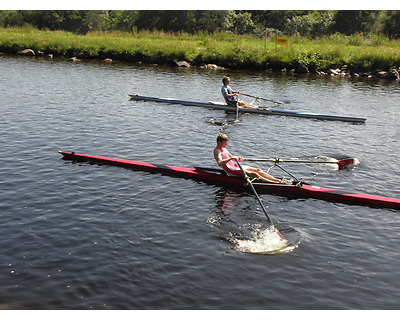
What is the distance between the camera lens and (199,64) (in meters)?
44.5

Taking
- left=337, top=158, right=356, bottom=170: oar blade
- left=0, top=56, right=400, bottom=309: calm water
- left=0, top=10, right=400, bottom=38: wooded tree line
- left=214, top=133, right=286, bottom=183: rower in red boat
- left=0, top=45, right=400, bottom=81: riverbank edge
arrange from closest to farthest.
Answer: left=0, top=56, right=400, bottom=309: calm water → left=214, top=133, right=286, bottom=183: rower in red boat → left=337, top=158, right=356, bottom=170: oar blade → left=0, top=45, right=400, bottom=81: riverbank edge → left=0, top=10, right=400, bottom=38: wooded tree line

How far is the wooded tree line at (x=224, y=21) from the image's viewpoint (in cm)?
5856

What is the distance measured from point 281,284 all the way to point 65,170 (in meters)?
9.13

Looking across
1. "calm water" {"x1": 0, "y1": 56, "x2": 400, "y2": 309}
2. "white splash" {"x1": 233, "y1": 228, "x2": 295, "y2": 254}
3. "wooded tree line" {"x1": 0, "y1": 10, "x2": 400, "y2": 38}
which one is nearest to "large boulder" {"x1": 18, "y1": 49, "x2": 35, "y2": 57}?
"wooded tree line" {"x1": 0, "y1": 10, "x2": 400, "y2": 38}

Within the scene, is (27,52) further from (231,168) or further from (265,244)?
(265,244)

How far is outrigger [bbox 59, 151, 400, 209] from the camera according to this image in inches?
517

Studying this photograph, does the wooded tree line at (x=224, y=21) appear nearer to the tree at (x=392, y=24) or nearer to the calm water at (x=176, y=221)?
the tree at (x=392, y=24)

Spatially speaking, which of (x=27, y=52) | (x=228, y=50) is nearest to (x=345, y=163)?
(x=228, y=50)

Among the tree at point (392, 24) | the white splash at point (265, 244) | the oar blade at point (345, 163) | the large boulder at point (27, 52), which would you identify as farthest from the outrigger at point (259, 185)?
the tree at point (392, 24)

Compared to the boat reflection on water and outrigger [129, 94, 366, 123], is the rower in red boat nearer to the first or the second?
the boat reflection on water

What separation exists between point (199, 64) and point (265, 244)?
35759mm

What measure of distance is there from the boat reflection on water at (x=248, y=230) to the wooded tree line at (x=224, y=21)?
148 feet

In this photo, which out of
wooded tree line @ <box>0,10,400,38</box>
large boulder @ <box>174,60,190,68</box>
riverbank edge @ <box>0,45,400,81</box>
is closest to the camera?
riverbank edge @ <box>0,45,400,81</box>

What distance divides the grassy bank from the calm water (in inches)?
732
